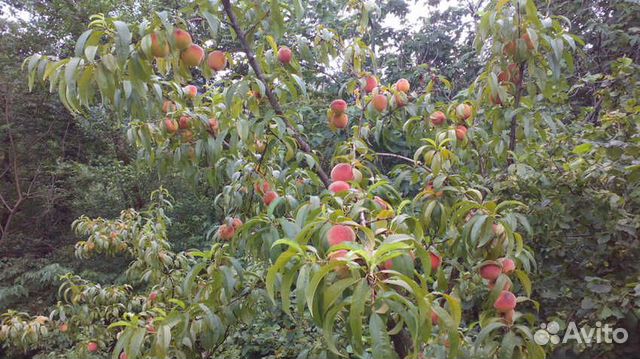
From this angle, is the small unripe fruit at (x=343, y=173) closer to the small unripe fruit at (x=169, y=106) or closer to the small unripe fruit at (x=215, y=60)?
the small unripe fruit at (x=215, y=60)

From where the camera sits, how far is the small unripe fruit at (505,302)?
43.8 inches

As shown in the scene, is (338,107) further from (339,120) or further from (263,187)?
(263,187)

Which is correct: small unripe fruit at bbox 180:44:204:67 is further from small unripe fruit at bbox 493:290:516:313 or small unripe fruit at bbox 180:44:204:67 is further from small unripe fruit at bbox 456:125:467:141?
small unripe fruit at bbox 493:290:516:313

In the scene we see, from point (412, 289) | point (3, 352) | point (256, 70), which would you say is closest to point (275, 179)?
point (256, 70)

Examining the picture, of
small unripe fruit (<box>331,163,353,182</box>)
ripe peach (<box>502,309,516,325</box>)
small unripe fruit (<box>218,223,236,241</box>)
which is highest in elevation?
small unripe fruit (<box>331,163,353,182</box>)

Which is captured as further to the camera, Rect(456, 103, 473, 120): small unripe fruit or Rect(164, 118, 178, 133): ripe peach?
Rect(456, 103, 473, 120): small unripe fruit

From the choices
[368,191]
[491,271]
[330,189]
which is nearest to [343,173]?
[330,189]

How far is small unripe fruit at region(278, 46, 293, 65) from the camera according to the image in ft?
4.70

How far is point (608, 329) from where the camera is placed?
4.85ft

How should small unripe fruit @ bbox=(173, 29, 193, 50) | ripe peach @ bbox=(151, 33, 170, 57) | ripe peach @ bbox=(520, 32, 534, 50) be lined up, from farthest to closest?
ripe peach @ bbox=(520, 32, 534, 50) → small unripe fruit @ bbox=(173, 29, 193, 50) → ripe peach @ bbox=(151, 33, 170, 57)

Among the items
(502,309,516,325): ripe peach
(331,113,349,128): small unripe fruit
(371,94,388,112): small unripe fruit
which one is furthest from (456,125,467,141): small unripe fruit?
(502,309,516,325): ripe peach

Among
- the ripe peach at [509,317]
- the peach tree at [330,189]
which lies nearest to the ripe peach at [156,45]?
the peach tree at [330,189]

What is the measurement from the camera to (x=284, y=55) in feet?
4.73

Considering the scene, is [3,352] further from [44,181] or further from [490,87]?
[490,87]
